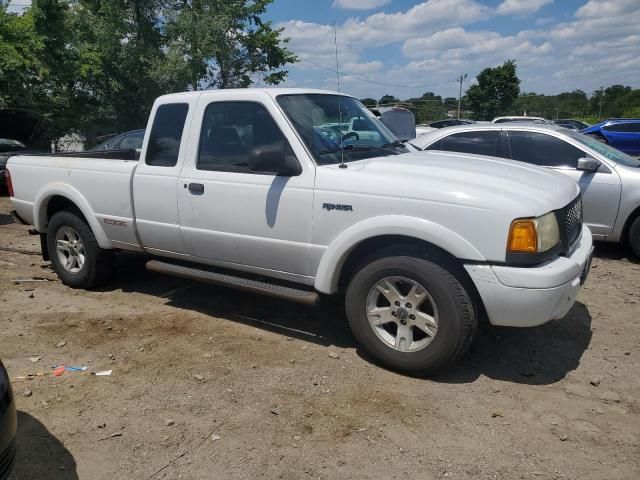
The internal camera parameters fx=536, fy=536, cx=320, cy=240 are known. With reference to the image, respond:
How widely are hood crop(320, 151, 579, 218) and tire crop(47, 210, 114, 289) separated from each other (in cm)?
296

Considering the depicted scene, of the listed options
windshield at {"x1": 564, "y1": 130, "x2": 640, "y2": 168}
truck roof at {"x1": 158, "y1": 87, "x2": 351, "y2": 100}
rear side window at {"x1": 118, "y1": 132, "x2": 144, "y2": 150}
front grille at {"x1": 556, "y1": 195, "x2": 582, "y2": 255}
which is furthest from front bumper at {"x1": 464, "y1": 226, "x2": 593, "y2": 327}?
rear side window at {"x1": 118, "y1": 132, "x2": 144, "y2": 150}

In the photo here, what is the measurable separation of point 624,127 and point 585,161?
1278 cm

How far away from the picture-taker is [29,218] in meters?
5.87

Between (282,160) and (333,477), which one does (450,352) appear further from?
(282,160)

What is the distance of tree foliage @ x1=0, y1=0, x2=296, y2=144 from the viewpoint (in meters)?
17.4

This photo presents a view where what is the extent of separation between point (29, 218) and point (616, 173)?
22.2 ft

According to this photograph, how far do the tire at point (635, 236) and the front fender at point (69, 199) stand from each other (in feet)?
19.3

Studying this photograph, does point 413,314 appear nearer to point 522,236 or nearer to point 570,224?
point 522,236

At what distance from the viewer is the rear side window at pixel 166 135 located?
464 cm

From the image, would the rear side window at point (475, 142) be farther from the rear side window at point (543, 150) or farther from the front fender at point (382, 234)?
the front fender at point (382, 234)

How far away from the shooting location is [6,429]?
2.28m

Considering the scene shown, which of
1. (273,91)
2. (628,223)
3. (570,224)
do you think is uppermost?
(273,91)

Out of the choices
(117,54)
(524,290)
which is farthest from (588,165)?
(117,54)

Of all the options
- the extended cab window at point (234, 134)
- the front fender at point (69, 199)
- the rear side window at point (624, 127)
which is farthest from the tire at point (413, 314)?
the rear side window at point (624, 127)
